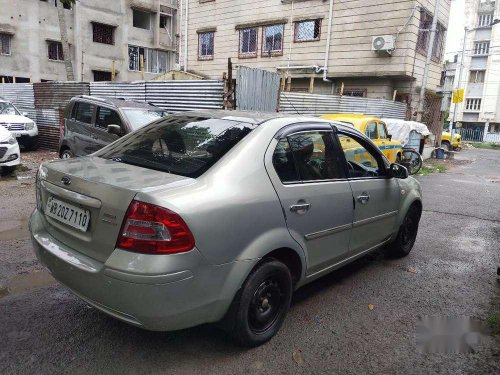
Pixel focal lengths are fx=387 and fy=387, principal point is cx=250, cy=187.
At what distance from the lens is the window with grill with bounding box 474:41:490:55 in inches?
1754

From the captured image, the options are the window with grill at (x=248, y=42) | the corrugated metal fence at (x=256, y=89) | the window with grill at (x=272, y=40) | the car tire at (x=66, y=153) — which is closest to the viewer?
the car tire at (x=66, y=153)

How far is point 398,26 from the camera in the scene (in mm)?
14859

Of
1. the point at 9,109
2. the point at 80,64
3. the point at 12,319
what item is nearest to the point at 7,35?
the point at 80,64

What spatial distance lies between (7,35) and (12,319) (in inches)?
1060

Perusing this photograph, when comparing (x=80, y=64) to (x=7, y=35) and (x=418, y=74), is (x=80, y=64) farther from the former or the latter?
(x=418, y=74)

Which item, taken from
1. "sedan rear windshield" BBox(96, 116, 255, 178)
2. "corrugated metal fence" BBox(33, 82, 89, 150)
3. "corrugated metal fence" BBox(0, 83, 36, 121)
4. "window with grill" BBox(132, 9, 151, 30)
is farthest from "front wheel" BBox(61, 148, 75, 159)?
"window with grill" BBox(132, 9, 151, 30)

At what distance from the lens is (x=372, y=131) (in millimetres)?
9867

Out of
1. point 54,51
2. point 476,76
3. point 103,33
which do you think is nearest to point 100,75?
point 103,33

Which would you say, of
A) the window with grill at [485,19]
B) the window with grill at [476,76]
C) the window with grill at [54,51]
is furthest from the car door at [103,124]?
the window with grill at [485,19]

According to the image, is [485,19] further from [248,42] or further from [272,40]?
[248,42]

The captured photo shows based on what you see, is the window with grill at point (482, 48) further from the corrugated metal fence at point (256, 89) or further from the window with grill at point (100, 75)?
the corrugated metal fence at point (256, 89)

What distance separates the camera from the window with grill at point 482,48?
44.6 m

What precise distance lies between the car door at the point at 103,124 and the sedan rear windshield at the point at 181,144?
177 inches

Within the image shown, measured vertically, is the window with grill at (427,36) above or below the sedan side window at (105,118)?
above
